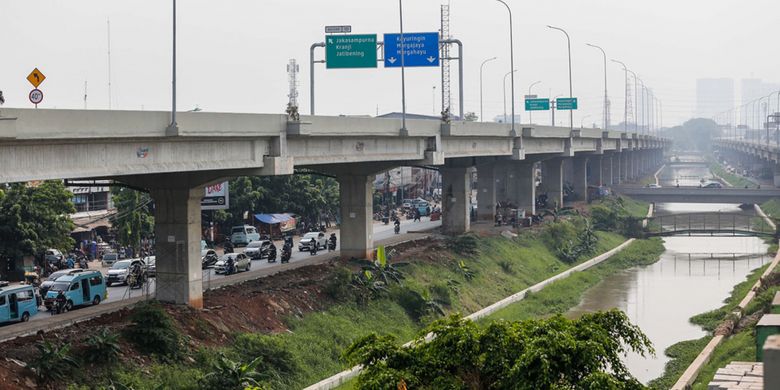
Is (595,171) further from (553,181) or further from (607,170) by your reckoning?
(553,181)

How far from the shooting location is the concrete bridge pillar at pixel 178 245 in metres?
35.1

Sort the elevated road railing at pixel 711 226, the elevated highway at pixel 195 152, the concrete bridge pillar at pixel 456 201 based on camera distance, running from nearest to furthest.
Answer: the elevated highway at pixel 195 152 → the concrete bridge pillar at pixel 456 201 → the elevated road railing at pixel 711 226

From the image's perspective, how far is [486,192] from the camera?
253 feet

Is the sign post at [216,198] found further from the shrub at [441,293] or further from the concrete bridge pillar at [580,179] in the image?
the concrete bridge pillar at [580,179]

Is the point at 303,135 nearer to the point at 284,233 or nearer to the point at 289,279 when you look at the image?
the point at 289,279

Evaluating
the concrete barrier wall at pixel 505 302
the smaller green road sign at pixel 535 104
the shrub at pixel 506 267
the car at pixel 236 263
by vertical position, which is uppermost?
the smaller green road sign at pixel 535 104

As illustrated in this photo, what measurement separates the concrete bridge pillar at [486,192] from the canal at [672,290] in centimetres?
1190

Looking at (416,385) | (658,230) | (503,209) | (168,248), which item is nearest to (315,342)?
(168,248)

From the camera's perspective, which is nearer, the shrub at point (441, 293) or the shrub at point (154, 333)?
the shrub at point (154, 333)

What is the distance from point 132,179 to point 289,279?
1087cm

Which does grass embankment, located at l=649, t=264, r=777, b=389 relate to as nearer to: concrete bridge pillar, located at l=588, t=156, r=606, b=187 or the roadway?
the roadway

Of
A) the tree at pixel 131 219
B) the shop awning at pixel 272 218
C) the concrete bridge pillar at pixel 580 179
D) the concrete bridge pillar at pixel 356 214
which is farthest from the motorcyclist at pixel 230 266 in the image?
the concrete bridge pillar at pixel 580 179

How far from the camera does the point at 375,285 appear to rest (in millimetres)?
43656

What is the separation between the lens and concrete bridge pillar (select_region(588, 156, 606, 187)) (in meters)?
119
